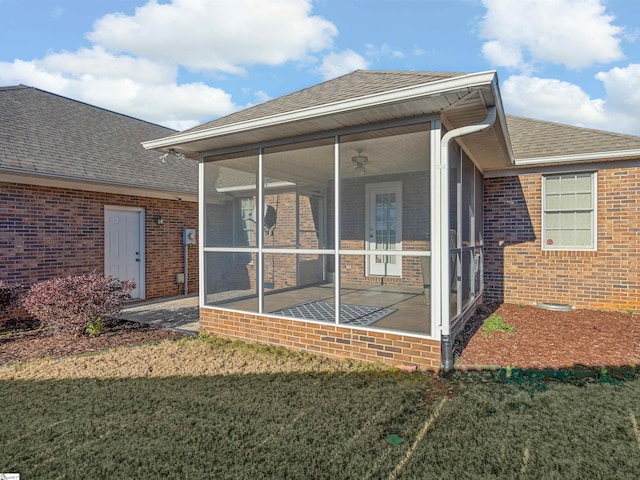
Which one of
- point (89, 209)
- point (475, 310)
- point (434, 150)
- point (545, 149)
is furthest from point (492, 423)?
point (89, 209)

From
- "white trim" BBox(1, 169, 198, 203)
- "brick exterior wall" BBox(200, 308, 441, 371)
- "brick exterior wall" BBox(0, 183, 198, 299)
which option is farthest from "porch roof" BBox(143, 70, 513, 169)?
"brick exterior wall" BBox(0, 183, 198, 299)

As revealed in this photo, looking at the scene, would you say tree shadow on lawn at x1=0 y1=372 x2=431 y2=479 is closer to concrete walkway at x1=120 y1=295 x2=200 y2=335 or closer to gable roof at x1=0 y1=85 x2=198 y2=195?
concrete walkway at x1=120 y1=295 x2=200 y2=335

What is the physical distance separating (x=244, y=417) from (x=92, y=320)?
371cm

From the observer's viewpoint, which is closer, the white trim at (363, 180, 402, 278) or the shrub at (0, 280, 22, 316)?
the white trim at (363, 180, 402, 278)

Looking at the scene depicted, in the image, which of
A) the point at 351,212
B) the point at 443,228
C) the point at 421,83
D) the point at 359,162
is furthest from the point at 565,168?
the point at 421,83

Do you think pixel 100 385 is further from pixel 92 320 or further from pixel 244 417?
pixel 92 320

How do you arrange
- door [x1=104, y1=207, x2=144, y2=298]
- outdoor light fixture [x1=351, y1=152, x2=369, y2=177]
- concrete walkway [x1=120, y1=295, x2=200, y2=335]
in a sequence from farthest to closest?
door [x1=104, y1=207, x2=144, y2=298] → concrete walkway [x1=120, y1=295, x2=200, y2=335] → outdoor light fixture [x1=351, y1=152, x2=369, y2=177]

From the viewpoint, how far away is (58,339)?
5.46 meters

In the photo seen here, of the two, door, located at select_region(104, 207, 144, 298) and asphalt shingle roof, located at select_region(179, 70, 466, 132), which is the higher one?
asphalt shingle roof, located at select_region(179, 70, 466, 132)

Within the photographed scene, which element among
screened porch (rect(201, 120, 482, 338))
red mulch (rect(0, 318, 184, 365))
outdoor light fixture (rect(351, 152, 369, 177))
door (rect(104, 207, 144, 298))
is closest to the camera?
screened porch (rect(201, 120, 482, 338))

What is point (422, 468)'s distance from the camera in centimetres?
236

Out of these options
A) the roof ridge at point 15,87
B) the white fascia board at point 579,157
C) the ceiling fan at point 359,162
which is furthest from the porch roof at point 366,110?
the roof ridge at point 15,87

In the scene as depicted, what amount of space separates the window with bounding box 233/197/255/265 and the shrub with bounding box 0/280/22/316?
362 centimetres

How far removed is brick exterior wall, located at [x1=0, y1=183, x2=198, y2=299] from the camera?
636 centimetres
